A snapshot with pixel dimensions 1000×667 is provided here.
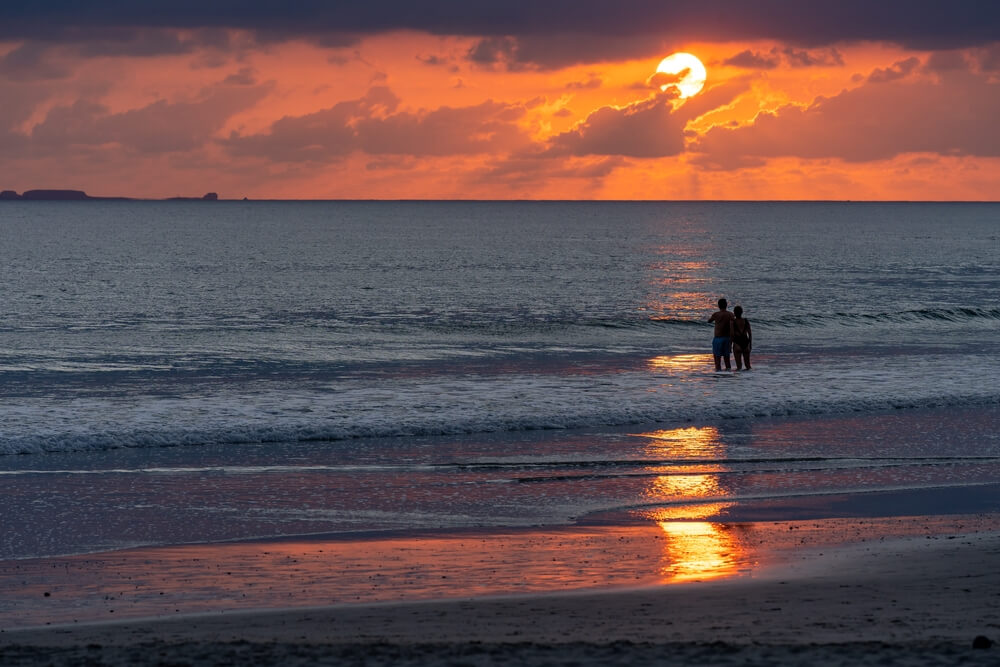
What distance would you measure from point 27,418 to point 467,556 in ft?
38.5

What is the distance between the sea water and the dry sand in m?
3.56

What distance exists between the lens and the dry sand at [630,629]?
7.53 m

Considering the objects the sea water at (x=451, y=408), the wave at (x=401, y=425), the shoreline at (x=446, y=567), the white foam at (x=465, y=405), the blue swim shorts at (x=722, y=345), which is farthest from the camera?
the blue swim shorts at (x=722, y=345)

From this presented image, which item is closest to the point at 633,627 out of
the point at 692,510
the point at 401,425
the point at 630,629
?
the point at 630,629

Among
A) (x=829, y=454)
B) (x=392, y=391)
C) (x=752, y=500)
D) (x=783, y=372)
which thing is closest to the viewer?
(x=752, y=500)

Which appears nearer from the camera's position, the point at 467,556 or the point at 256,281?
the point at 467,556

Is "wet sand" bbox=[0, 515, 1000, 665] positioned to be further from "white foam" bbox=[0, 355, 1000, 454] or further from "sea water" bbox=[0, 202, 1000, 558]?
"white foam" bbox=[0, 355, 1000, 454]

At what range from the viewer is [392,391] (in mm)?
24781

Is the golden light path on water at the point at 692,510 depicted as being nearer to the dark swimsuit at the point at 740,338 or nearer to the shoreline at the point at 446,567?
the shoreline at the point at 446,567

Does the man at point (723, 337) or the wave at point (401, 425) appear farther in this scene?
the man at point (723, 337)

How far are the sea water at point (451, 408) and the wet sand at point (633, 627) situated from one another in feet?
11.4

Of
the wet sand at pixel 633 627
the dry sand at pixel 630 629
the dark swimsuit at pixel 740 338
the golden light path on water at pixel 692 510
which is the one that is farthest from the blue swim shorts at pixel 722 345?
the dry sand at pixel 630 629

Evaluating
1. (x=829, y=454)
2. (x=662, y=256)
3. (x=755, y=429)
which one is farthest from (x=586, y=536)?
(x=662, y=256)

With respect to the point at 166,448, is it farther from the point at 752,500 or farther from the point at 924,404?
the point at 924,404
